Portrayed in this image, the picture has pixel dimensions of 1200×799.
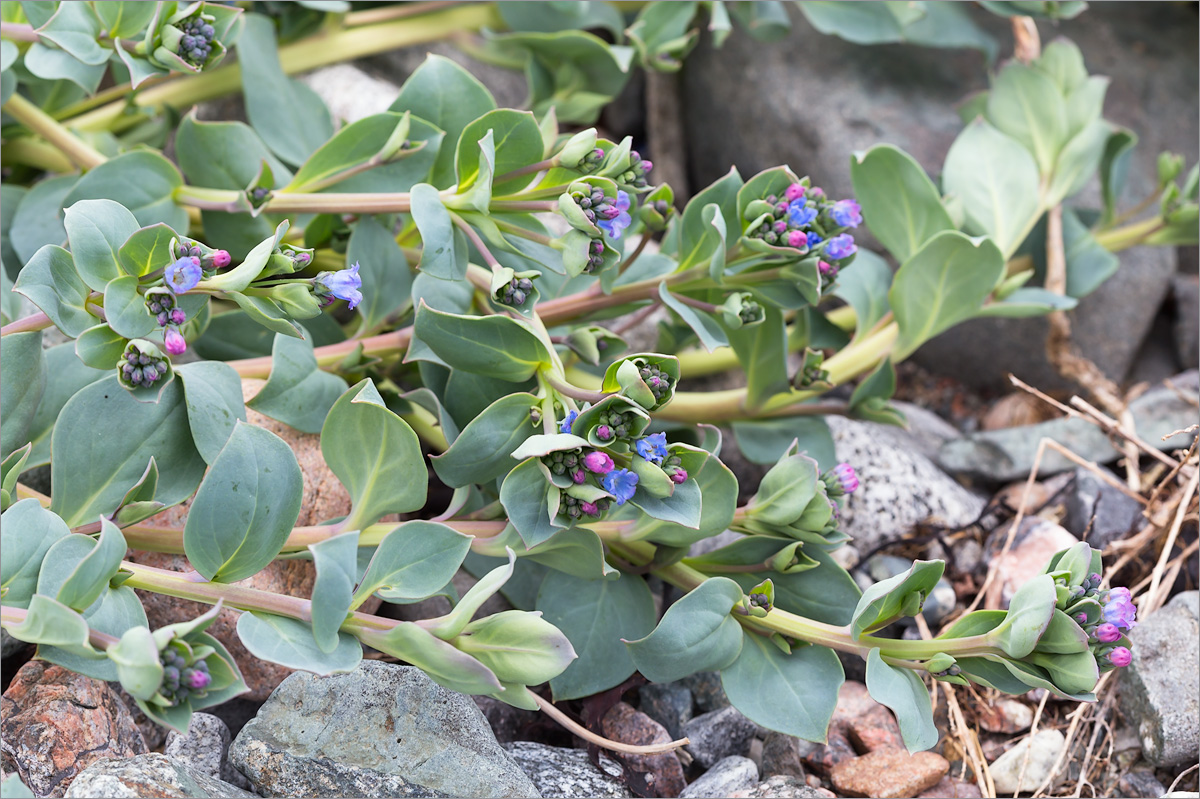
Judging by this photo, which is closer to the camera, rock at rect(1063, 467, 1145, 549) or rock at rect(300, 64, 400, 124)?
rock at rect(1063, 467, 1145, 549)

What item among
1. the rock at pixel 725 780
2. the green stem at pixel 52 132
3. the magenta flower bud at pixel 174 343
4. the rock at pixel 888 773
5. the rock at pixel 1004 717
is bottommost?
the rock at pixel 1004 717

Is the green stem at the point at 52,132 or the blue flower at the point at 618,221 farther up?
the blue flower at the point at 618,221

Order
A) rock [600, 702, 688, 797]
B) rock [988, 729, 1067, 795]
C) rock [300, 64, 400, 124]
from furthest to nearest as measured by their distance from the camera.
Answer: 1. rock [300, 64, 400, 124]
2. rock [988, 729, 1067, 795]
3. rock [600, 702, 688, 797]

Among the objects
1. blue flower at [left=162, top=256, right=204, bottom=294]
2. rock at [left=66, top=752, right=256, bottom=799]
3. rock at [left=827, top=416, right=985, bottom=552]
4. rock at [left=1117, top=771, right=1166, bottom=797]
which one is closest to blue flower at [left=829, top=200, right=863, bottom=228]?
rock at [left=827, top=416, right=985, bottom=552]

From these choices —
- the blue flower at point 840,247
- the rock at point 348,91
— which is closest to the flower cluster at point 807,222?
the blue flower at point 840,247

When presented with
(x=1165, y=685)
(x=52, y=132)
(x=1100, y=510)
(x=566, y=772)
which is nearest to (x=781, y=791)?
(x=566, y=772)

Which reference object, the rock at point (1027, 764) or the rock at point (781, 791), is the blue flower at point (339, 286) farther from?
the rock at point (1027, 764)

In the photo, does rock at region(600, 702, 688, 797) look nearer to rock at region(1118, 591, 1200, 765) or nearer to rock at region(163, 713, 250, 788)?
rock at region(163, 713, 250, 788)
